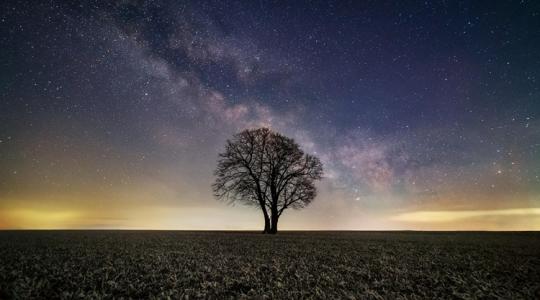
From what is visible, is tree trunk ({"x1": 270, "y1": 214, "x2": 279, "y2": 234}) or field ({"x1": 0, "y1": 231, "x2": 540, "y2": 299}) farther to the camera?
tree trunk ({"x1": 270, "y1": 214, "x2": 279, "y2": 234})

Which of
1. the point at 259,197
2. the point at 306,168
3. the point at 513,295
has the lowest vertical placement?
the point at 513,295

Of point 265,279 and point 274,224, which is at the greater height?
point 274,224

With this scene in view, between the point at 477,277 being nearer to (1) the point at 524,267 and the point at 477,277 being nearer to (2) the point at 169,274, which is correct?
(1) the point at 524,267

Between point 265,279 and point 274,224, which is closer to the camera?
point 265,279

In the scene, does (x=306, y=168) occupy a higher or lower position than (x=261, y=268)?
higher

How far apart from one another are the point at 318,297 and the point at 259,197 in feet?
123

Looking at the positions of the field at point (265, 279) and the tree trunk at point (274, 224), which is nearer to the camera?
the field at point (265, 279)

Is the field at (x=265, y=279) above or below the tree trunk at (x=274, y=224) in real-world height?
below

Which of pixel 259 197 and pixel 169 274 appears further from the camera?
pixel 259 197

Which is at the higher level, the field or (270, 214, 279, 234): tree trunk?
(270, 214, 279, 234): tree trunk

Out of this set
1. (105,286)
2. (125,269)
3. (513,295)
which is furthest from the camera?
(125,269)

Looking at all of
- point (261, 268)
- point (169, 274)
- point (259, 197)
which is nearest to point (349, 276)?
point (261, 268)

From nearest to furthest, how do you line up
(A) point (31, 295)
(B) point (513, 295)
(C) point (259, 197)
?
(A) point (31, 295) < (B) point (513, 295) < (C) point (259, 197)

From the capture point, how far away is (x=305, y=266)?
1106 centimetres
